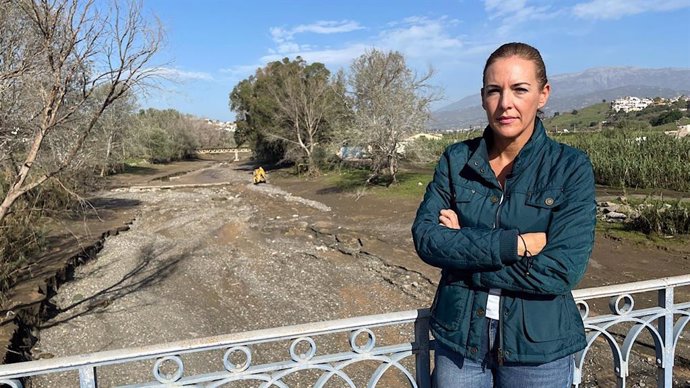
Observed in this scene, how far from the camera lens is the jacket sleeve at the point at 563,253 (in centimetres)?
158

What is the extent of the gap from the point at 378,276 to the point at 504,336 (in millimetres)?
10266

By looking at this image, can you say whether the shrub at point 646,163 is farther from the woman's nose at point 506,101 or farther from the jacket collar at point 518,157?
the woman's nose at point 506,101

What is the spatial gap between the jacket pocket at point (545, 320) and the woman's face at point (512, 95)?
63 centimetres

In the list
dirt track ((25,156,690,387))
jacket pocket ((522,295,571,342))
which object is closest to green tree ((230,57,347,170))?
dirt track ((25,156,690,387))

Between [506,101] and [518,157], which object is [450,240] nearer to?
[518,157]

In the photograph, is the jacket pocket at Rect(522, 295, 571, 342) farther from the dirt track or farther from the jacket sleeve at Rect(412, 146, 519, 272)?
the dirt track

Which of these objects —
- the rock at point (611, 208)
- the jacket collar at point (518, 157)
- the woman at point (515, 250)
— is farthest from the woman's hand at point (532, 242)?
the rock at point (611, 208)

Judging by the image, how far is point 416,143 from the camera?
76.8 ft

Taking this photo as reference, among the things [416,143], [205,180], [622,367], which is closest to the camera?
[622,367]

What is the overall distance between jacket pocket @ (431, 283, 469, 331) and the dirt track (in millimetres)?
5985

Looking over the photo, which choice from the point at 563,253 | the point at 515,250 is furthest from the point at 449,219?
the point at 563,253

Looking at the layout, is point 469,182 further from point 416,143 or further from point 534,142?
point 416,143

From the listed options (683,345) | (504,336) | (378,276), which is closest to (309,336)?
(504,336)

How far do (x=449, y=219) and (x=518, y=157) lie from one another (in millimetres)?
354
